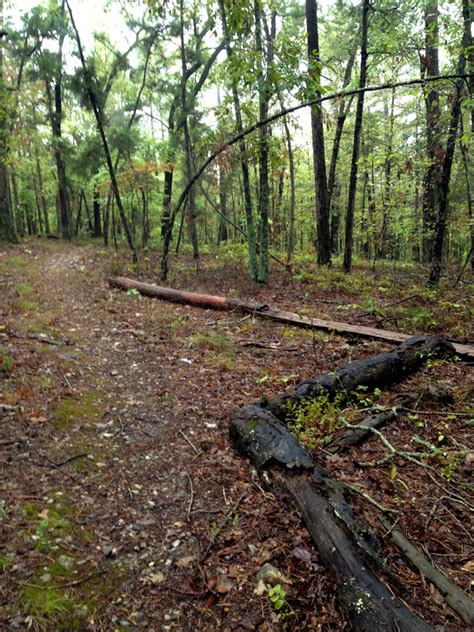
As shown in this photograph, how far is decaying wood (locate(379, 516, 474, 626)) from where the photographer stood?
92.5 inches

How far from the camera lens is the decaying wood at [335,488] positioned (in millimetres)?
2287

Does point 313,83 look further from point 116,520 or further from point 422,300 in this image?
point 116,520

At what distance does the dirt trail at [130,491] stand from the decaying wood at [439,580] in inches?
26.7

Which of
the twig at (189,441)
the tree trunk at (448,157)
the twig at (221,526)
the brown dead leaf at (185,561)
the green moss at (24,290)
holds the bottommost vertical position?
the brown dead leaf at (185,561)

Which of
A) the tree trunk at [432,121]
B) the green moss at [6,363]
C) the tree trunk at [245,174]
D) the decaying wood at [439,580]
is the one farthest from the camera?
the tree trunk at [245,174]

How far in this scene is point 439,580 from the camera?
2.56 m

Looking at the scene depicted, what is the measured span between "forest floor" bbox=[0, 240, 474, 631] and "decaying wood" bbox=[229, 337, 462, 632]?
146 millimetres

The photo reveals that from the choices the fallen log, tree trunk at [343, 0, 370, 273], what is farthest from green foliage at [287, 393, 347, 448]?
tree trunk at [343, 0, 370, 273]

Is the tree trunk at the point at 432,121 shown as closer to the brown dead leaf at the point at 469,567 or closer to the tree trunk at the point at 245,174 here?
the tree trunk at the point at 245,174

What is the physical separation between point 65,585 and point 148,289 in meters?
8.82

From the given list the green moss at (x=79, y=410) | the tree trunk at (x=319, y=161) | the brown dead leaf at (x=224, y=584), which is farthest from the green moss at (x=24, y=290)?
the tree trunk at (x=319, y=161)

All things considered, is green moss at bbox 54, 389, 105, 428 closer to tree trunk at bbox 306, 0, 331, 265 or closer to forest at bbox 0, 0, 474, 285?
forest at bbox 0, 0, 474, 285

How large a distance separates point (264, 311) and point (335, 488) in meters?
6.06

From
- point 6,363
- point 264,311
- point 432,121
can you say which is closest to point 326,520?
point 6,363
